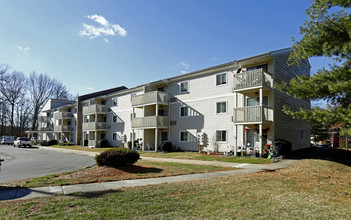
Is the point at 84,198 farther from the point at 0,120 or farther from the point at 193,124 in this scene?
the point at 0,120

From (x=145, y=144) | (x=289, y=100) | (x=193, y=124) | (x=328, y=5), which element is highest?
(x=328, y=5)

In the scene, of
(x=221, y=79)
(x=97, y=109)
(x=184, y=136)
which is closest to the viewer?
(x=221, y=79)

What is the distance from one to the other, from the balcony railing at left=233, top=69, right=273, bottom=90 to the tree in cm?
773

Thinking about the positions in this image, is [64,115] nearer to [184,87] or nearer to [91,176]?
[184,87]

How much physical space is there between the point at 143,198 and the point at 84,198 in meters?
A: 1.60

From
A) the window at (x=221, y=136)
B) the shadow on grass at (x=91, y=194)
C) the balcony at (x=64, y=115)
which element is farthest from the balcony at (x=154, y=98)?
the balcony at (x=64, y=115)

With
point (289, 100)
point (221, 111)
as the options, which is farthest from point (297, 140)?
point (221, 111)

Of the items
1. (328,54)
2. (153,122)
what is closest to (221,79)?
(153,122)

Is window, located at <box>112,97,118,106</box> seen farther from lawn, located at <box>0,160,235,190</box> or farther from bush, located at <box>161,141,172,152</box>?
lawn, located at <box>0,160,235,190</box>

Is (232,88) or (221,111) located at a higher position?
(232,88)

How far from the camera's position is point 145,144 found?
28250mm

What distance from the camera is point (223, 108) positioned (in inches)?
876

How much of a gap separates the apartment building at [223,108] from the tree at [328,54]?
306 inches

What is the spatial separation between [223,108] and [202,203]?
16645mm
